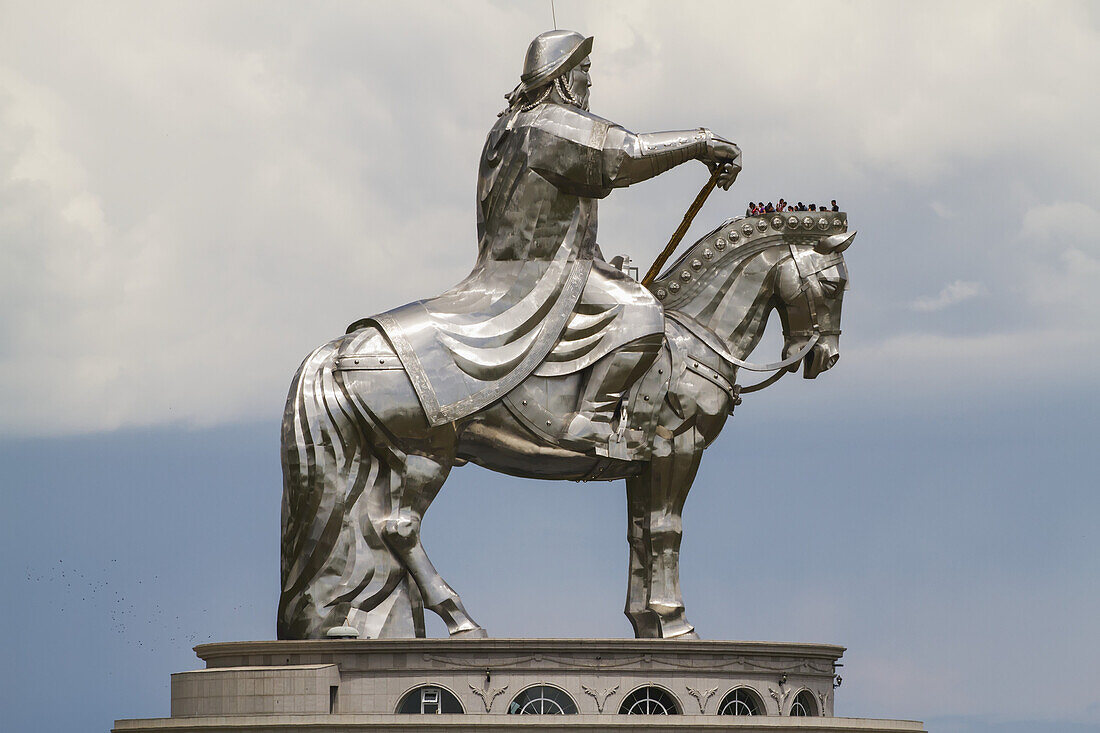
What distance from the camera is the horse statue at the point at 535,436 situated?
63.2 ft

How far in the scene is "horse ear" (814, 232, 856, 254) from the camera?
21.1 metres

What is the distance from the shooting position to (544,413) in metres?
19.8

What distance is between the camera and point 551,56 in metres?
20.2

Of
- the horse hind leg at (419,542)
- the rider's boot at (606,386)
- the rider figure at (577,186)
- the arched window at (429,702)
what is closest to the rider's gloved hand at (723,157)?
the rider figure at (577,186)

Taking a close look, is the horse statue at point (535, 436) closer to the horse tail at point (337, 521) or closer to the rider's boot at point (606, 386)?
the horse tail at point (337, 521)

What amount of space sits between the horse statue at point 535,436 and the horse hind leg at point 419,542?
0.04ft

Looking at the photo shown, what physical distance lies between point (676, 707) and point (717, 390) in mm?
3338

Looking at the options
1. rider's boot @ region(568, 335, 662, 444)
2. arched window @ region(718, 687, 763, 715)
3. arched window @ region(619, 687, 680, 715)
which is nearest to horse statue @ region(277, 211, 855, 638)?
rider's boot @ region(568, 335, 662, 444)

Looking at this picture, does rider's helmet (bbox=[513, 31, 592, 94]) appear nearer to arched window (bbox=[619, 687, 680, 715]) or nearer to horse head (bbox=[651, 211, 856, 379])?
horse head (bbox=[651, 211, 856, 379])

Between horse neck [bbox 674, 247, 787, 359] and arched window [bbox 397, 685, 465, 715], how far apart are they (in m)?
4.78

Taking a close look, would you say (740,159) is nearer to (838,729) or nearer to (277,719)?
(838,729)

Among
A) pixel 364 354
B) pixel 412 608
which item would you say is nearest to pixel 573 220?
pixel 364 354

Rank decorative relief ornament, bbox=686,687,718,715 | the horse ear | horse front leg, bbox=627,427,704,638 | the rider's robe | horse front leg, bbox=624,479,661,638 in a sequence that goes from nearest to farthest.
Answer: decorative relief ornament, bbox=686,687,718,715 < the rider's robe < horse front leg, bbox=627,427,704,638 < horse front leg, bbox=624,479,661,638 < the horse ear

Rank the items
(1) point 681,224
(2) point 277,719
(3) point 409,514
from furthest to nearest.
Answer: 1. (1) point 681,224
2. (3) point 409,514
3. (2) point 277,719
